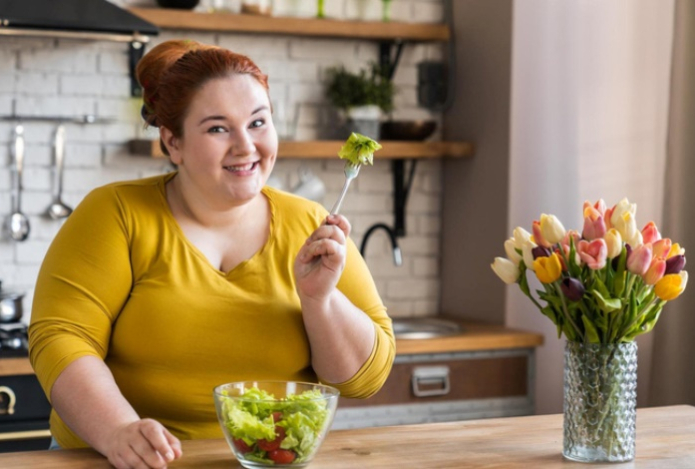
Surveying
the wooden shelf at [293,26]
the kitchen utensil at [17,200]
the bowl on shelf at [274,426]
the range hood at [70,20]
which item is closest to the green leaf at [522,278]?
the bowl on shelf at [274,426]

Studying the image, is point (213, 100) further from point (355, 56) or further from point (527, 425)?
point (355, 56)

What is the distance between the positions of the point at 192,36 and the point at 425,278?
1.31 m

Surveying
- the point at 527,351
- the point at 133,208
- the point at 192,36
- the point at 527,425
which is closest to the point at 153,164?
the point at 192,36

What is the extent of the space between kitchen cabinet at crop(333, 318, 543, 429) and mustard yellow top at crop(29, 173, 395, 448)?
128 centimetres

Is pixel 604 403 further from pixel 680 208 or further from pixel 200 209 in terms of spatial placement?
pixel 680 208

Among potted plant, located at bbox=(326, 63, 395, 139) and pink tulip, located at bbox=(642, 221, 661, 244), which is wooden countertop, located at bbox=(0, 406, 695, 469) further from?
potted plant, located at bbox=(326, 63, 395, 139)

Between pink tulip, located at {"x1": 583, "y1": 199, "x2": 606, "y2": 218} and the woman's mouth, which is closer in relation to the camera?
pink tulip, located at {"x1": 583, "y1": 199, "x2": 606, "y2": 218}

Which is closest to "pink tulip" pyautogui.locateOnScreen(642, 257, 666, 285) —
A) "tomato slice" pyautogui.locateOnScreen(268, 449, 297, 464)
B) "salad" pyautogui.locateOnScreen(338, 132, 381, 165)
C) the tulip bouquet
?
the tulip bouquet

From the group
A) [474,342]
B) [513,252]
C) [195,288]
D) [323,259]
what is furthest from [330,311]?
[474,342]

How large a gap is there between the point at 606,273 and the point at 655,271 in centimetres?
8

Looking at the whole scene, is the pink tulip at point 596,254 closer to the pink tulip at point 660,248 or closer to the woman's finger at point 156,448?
the pink tulip at point 660,248

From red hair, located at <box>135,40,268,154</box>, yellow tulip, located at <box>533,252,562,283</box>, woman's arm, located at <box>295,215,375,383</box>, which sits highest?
red hair, located at <box>135,40,268,154</box>

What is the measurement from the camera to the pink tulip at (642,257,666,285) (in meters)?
1.69

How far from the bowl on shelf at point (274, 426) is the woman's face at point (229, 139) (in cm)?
51
